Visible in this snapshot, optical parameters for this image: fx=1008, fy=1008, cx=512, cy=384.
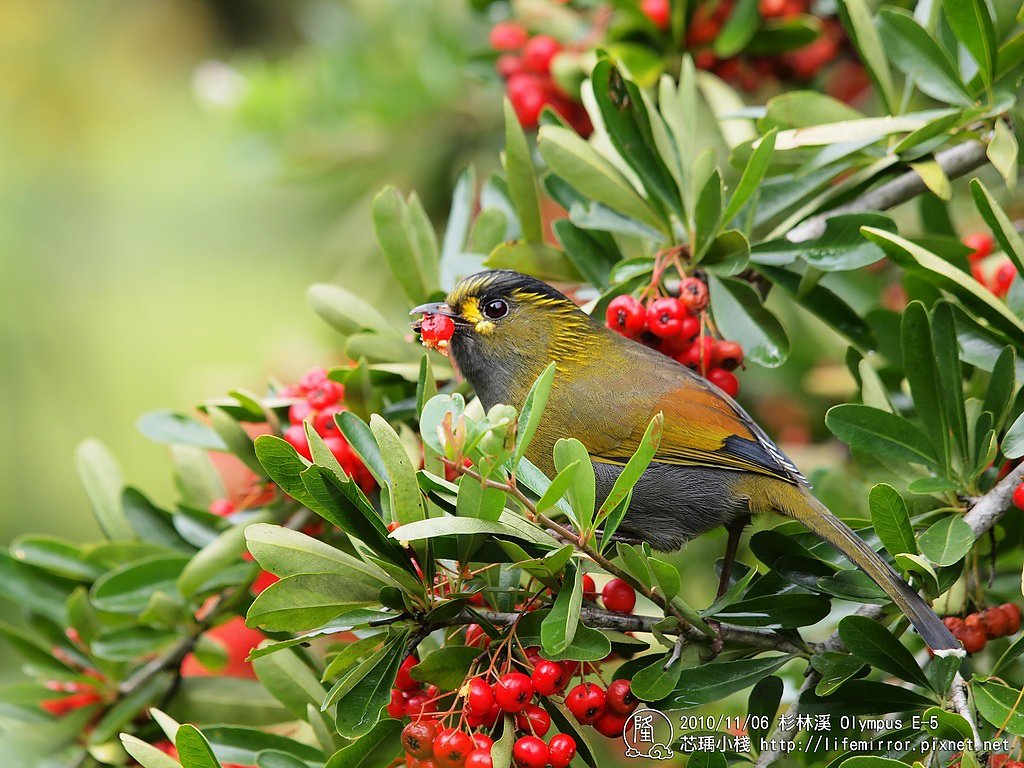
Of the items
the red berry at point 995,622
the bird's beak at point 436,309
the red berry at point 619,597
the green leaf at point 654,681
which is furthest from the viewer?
the bird's beak at point 436,309

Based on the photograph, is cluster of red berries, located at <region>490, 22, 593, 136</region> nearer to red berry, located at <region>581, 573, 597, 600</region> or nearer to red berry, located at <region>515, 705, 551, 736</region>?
red berry, located at <region>581, 573, 597, 600</region>

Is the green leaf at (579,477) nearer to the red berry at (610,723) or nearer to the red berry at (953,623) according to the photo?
the red berry at (610,723)

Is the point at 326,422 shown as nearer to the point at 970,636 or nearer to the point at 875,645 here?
the point at 875,645

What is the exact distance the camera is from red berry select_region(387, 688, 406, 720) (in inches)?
86.0

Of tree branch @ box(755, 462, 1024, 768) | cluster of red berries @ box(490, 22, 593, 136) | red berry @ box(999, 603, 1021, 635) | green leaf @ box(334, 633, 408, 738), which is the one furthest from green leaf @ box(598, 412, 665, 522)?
cluster of red berries @ box(490, 22, 593, 136)

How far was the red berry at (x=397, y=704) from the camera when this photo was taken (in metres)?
2.19

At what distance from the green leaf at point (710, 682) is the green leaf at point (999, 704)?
44cm

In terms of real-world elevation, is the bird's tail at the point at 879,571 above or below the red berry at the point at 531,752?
below

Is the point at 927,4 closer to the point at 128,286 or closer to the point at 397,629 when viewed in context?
the point at 397,629

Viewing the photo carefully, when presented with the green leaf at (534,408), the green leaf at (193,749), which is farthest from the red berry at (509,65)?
the green leaf at (193,749)

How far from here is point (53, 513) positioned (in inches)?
199

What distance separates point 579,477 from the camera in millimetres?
1967

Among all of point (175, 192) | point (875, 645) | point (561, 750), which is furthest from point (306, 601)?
point (175, 192)

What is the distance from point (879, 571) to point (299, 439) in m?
1.50
